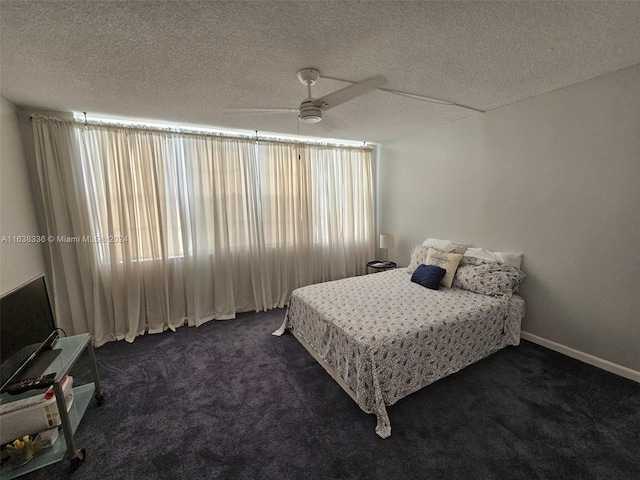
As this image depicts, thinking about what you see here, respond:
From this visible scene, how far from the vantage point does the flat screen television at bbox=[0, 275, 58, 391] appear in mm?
1508

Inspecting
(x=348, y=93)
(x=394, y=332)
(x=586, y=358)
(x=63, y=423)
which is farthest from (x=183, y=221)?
(x=586, y=358)

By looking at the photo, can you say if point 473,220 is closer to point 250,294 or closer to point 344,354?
point 344,354

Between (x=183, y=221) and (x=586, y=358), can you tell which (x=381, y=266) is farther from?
(x=183, y=221)

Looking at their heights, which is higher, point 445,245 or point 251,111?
point 251,111

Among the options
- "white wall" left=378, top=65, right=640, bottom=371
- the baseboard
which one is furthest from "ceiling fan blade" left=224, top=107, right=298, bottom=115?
the baseboard

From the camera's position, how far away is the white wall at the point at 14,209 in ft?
6.96

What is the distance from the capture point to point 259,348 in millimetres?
2795

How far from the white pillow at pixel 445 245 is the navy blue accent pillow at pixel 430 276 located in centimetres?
49

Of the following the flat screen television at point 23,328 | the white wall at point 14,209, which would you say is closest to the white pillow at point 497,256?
the flat screen television at point 23,328

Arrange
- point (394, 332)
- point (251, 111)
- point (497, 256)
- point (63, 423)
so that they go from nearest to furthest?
point (63, 423), point (394, 332), point (251, 111), point (497, 256)

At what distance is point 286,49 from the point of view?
1.67 m

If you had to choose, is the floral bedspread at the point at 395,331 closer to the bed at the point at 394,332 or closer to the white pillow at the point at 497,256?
the bed at the point at 394,332

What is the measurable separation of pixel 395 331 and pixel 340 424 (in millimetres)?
740

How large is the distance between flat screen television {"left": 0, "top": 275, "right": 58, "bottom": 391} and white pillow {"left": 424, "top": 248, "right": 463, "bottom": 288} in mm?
3466
